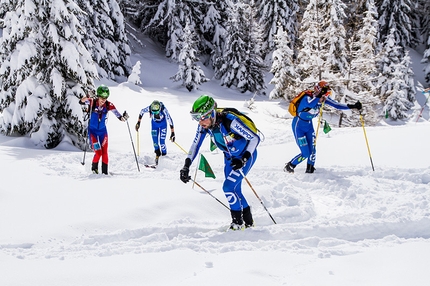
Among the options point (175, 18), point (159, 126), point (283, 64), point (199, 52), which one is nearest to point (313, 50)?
point (283, 64)

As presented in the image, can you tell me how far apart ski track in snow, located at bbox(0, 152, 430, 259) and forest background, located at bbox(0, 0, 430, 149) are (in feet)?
16.7

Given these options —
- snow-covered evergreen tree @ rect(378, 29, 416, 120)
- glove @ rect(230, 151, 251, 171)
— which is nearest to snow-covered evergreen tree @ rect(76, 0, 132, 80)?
glove @ rect(230, 151, 251, 171)

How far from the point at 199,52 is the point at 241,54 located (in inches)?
158

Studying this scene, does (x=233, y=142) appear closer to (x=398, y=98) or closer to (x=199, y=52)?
(x=199, y=52)

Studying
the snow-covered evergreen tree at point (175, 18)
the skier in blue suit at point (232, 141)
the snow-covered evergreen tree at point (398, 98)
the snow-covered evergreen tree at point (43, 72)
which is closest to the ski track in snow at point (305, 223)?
the skier in blue suit at point (232, 141)

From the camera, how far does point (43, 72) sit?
12281 mm

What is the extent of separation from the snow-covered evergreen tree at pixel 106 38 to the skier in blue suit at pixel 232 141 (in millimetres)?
19246

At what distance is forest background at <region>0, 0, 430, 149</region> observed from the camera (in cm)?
1210

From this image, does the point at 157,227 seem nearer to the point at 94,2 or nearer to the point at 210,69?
the point at 94,2

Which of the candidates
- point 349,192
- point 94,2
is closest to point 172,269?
point 349,192

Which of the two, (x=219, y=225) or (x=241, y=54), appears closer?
(x=219, y=225)

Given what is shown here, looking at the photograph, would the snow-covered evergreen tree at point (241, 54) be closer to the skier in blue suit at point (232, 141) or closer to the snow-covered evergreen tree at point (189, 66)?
the snow-covered evergreen tree at point (189, 66)

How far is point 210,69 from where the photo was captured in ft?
124

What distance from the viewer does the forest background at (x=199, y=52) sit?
39.7ft
